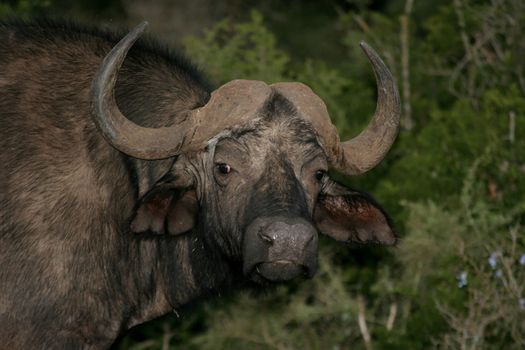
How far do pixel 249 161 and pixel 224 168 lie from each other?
189 millimetres

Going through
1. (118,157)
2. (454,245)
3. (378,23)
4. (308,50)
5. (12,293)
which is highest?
(118,157)

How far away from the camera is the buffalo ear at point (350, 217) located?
8844 mm

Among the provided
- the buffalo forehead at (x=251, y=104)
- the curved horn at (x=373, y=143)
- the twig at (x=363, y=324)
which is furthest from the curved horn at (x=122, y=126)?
the twig at (x=363, y=324)

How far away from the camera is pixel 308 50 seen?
20391 mm

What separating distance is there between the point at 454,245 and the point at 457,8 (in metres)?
3.92

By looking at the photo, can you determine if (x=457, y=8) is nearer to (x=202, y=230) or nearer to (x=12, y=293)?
(x=202, y=230)

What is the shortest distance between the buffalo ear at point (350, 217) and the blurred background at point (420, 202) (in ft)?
1.90

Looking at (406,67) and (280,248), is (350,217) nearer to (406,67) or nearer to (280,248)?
(280,248)

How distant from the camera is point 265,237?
308 inches

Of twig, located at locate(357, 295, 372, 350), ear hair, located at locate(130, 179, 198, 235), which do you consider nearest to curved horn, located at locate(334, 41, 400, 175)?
Answer: ear hair, located at locate(130, 179, 198, 235)

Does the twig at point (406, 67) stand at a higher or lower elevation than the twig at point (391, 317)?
lower

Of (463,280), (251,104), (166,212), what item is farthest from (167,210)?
(463,280)

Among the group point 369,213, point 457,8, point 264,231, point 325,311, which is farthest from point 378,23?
point 264,231

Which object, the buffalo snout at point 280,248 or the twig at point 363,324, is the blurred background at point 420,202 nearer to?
the twig at point 363,324
